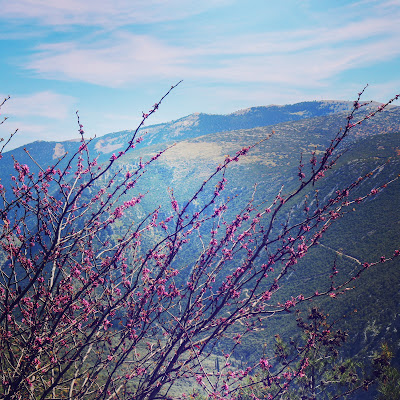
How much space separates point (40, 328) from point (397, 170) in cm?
8885

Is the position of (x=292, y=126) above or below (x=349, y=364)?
above

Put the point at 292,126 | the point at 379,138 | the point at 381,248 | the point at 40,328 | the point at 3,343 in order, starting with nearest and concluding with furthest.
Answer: the point at 3,343 → the point at 40,328 → the point at 381,248 → the point at 379,138 → the point at 292,126

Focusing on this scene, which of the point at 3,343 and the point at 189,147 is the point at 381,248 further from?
the point at 189,147

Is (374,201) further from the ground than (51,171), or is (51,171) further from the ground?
(51,171)

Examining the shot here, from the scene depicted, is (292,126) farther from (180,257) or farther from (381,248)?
(381,248)

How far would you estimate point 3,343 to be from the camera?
414 centimetres

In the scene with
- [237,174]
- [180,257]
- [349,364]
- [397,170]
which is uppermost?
[237,174]

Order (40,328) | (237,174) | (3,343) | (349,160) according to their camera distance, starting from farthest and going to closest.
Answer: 1. (237,174)
2. (349,160)
3. (40,328)
4. (3,343)

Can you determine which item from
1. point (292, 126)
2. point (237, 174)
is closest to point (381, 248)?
point (237, 174)

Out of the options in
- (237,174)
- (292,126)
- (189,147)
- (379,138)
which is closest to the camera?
(379,138)

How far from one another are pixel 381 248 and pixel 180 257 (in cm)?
7399

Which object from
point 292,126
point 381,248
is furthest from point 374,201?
point 292,126

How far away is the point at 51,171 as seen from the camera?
16.6 feet

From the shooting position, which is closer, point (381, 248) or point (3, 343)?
point (3, 343)
